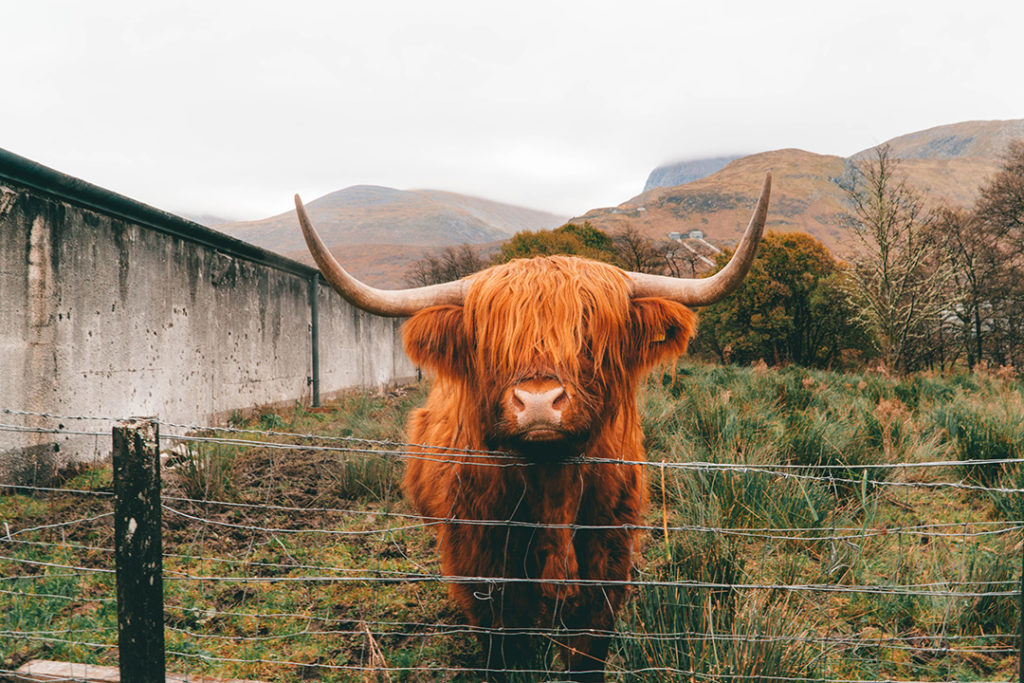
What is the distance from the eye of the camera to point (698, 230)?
3974 inches

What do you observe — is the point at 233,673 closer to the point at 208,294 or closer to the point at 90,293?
the point at 90,293

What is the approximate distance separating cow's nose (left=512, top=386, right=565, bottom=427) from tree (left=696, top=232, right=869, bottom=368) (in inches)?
966

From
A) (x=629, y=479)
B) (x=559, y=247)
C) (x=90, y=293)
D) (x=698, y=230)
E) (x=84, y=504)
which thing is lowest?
(x=84, y=504)

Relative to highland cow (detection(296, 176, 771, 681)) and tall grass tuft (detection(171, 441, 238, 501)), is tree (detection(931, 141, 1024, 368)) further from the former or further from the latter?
tall grass tuft (detection(171, 441, 238, 501))

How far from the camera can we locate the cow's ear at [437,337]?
217 cm

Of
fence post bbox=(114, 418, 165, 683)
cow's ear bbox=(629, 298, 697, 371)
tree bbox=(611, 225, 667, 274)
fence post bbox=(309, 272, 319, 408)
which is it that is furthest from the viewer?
tree bbox=(611, 225, 667, 274)

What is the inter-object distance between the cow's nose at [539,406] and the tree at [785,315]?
24535mm

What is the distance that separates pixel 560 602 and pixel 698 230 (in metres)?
106

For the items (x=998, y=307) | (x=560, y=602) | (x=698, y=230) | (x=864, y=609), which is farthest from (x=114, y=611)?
(x=698, y=230)

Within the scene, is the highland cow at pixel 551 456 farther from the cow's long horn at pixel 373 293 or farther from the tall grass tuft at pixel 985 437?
the tall grass tuft at pixel 985 437

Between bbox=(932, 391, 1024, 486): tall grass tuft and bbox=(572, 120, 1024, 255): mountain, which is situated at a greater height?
bbox=(572, 120, 1024, 255): mountain

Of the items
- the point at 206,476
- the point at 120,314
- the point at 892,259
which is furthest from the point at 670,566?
the point at 892,259

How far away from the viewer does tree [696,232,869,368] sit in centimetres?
2450

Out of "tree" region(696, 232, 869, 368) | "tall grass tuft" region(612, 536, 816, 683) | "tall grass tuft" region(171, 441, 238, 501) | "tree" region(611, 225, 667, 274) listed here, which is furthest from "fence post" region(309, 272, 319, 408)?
"tree" region(696, 232, 869, 368)
